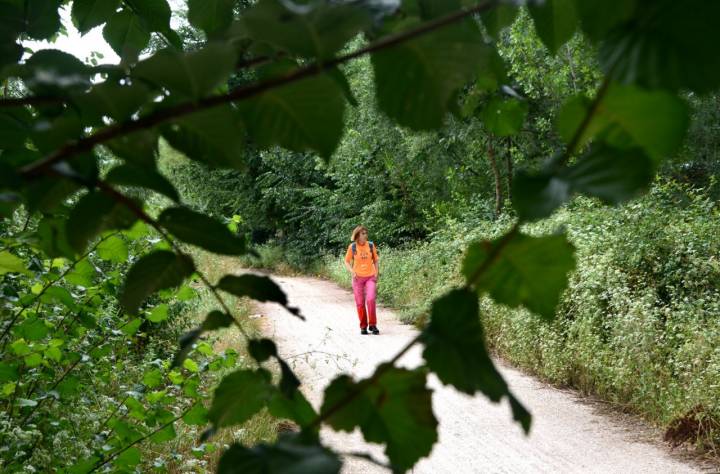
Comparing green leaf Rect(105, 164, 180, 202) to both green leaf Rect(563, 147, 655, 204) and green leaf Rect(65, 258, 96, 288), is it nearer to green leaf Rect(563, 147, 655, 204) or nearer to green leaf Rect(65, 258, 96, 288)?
green leaf Rect(563, 147, 655, 204)

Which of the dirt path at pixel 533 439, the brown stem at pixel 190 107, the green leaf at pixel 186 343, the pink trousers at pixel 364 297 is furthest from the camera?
the pink trousers at pixel 364 297

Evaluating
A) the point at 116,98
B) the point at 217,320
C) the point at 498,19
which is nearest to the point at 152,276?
the point at 217,320

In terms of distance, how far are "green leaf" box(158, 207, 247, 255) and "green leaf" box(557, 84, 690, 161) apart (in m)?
0.27

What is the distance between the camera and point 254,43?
0.51 metres

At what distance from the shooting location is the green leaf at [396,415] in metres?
0.42

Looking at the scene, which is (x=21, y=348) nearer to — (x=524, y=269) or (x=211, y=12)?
(x=211, y=12)

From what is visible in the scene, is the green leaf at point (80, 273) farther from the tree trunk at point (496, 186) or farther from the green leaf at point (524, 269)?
the tree trunk at point (496, 186)

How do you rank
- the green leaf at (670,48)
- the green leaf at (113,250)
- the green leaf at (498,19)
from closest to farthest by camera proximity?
the green leaf at (670,48) < the green leaf at (498,19) < the green leaf at (113,250)

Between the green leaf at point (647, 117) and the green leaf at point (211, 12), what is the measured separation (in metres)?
0.61

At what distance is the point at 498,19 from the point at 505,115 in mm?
111

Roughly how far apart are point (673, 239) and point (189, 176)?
61.2 feet

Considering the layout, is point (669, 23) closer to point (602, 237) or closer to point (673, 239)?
point (673, 239)

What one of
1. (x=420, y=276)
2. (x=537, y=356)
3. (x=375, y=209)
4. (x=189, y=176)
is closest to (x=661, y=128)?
(x=537, y=356)

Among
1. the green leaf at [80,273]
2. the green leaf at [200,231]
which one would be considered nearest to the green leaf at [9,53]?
the green leaf at [200,231]
